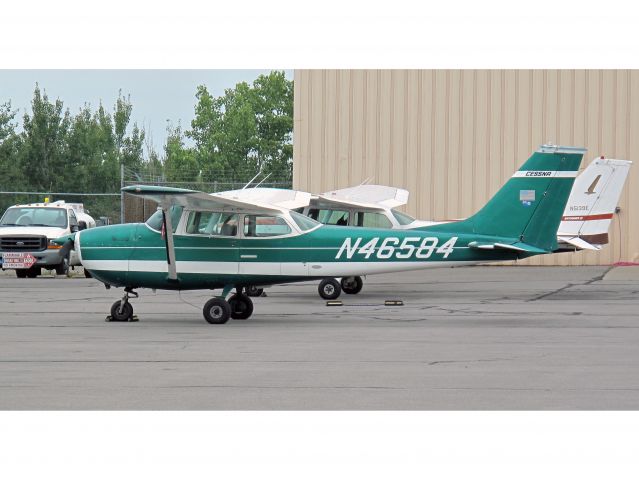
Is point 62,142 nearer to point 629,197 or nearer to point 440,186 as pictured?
point 440,186

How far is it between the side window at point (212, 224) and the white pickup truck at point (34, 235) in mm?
11538

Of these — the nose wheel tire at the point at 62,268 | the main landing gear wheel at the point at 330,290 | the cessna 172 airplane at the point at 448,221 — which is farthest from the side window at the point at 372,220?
the nose wheel tire at the point at 62,268

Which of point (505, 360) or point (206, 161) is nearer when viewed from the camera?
point (505, 360)

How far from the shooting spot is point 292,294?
71.6 feet

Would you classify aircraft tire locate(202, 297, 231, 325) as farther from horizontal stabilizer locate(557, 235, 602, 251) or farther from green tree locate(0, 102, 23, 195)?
green tree locate(0, 102, 23, 195)

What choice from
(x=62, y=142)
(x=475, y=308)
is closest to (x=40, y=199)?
(x=62, y=142)

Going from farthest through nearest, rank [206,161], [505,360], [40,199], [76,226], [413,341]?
[206,161], [40,199], [76,226], [413,341], [505,360]

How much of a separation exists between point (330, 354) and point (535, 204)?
639 cm

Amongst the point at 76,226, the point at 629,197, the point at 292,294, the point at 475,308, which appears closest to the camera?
the point at 475,308

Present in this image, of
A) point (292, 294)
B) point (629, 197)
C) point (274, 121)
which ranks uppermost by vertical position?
point (274, 121)

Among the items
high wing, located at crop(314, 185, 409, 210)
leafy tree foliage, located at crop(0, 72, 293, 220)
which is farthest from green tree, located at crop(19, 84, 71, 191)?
high wing, located at crop(314, 185, 409, 210)

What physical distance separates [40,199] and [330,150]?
20493 millimetres

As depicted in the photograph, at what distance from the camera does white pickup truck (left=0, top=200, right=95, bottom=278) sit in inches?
1077

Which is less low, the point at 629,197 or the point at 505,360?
the point at 629,197
